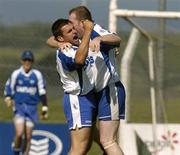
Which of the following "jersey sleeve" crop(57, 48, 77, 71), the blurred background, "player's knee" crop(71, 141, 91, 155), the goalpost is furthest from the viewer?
the blurred background

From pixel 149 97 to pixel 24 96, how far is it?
432 centimetres

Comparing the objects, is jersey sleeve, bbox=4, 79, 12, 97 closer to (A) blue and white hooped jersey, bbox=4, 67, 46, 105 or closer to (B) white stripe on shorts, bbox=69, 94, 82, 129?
(A) blue and white hooped jersey, bbox=4, 67, 46, 105

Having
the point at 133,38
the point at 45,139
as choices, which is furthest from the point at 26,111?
the point at 133,38

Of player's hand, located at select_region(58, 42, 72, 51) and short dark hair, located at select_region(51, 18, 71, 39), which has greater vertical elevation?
short dark hair, located at select_region(51, 18, 71, 39)

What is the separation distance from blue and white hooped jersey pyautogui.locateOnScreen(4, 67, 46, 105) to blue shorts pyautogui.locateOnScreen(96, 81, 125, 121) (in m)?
7.03

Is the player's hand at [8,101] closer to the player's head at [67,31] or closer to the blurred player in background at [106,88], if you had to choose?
the blurred player in background at [106,88]

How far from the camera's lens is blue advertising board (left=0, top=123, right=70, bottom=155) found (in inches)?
628

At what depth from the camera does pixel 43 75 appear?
1764 cm

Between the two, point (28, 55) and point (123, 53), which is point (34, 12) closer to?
point (28, 55)

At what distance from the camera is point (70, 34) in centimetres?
959

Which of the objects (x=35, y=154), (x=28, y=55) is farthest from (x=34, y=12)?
(x=35, y=154)

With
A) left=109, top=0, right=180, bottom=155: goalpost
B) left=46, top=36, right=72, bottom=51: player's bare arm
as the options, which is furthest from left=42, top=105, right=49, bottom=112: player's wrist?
left=46, top=36, right=72, bottom=51: player's bare arm

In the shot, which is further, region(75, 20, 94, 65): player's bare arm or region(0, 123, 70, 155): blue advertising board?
region(0, 123, 70, 155): blue advertising board

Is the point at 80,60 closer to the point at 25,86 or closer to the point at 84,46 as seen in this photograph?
the point at 84,46
